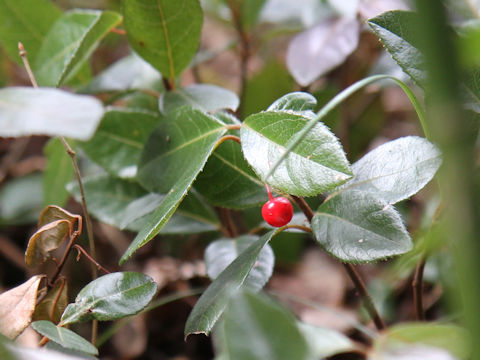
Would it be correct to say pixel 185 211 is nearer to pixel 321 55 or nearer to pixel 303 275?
pixel 321 55

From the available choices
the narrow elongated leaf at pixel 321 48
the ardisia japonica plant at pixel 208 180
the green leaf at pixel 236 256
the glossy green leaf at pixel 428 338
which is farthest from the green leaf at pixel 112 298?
the narrow elongated leaf at pixel 321 48

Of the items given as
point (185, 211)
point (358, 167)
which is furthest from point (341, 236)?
point (185, 211)

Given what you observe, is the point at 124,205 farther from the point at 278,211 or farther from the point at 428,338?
the point at 428,338

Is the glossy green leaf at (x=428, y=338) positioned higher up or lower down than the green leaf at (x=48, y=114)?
lower down

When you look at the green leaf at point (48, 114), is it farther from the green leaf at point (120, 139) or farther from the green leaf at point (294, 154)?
the green leaf at point (120, 139)

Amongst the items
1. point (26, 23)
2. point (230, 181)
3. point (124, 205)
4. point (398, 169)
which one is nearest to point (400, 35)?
point (398, 169)

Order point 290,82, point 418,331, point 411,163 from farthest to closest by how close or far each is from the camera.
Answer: point 290,82, point 411,163, point 418,331
